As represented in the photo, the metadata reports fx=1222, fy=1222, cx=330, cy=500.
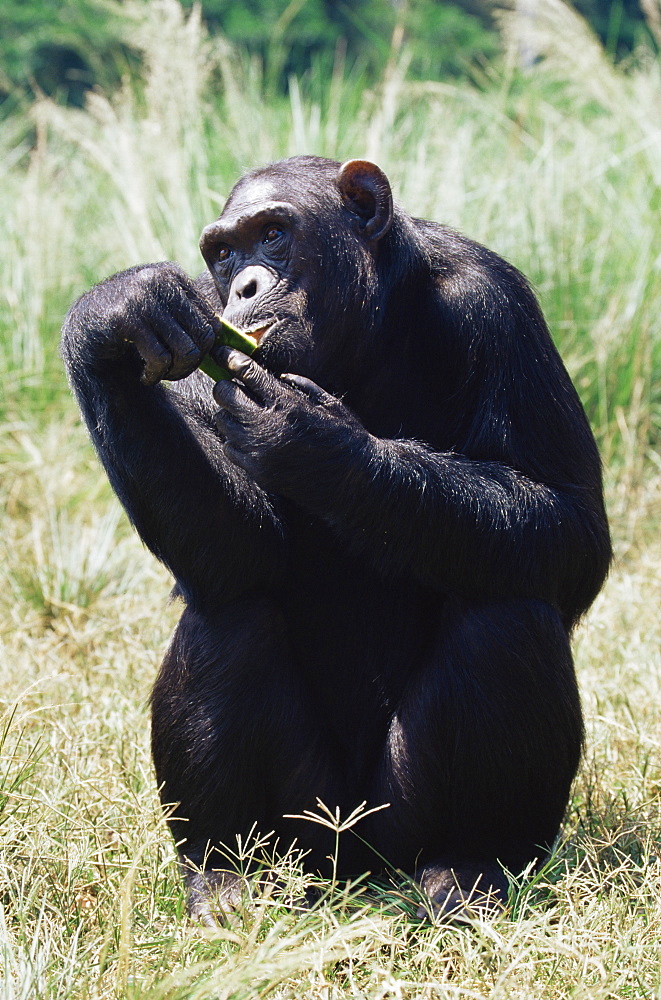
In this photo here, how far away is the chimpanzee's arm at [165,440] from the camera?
3.34m

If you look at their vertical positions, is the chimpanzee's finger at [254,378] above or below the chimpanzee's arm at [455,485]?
above

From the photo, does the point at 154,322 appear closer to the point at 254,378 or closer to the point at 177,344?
the point at 177,344

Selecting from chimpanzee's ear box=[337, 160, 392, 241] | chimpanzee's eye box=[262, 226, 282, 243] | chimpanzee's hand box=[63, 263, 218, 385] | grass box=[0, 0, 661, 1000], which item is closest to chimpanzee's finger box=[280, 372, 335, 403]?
chimpanzee's hand box=[63, 263, 218, 385]

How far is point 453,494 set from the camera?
11.6 feet

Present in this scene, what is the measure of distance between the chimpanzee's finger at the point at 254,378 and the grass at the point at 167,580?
108cm

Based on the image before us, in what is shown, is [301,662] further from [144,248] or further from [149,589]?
[144,248]

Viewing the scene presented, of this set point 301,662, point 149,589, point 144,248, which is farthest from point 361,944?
point 144,248

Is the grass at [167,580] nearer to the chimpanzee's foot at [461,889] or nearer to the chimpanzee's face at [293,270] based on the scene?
the chimpanzee's foot at [461,889]

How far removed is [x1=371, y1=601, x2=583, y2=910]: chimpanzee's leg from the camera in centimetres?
Result: 348

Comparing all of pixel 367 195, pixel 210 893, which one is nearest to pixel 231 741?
pixel 210 893

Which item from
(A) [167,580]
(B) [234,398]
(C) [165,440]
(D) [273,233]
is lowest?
(A) [167,580]

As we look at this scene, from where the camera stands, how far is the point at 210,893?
3475 millimetres

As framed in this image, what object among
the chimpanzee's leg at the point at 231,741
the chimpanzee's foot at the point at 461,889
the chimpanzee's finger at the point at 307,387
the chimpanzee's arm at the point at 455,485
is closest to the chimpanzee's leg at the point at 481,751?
the chimpanzee's foot at the point at 461,889

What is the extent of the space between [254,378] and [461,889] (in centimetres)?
158
